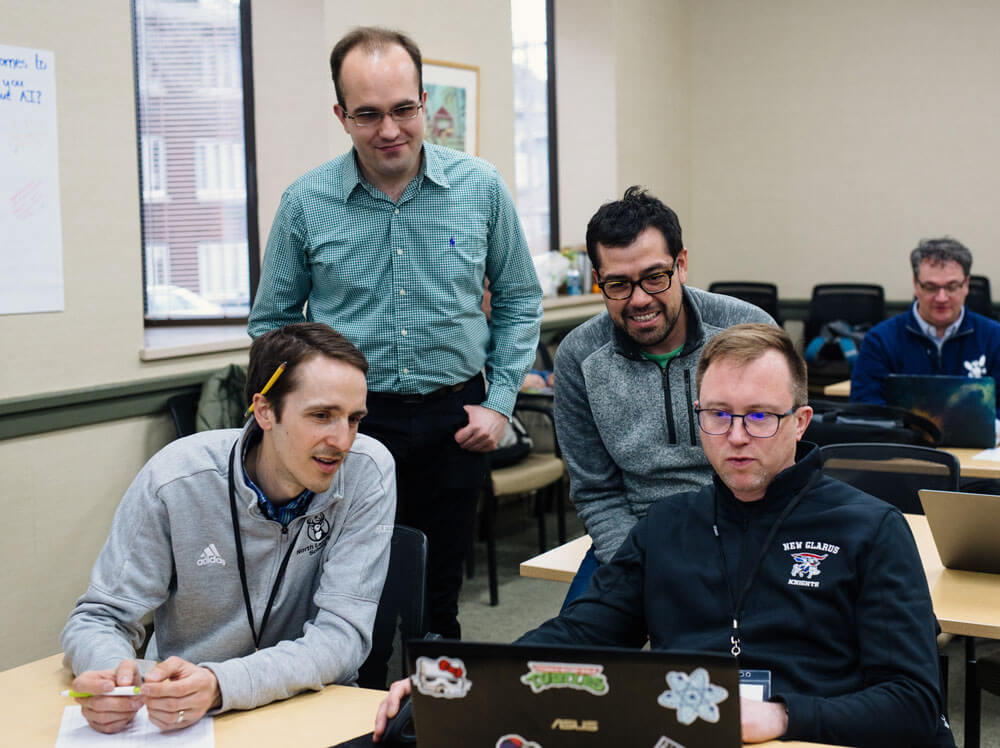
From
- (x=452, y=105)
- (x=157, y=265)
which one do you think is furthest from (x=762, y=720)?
(x=452, y=105)

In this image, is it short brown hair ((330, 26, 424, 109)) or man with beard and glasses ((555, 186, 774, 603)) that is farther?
short brown hair ((330, 26, 424, 109))

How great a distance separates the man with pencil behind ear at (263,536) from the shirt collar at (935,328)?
2.78m

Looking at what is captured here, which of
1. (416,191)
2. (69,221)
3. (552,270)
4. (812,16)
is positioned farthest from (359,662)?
(812,16)

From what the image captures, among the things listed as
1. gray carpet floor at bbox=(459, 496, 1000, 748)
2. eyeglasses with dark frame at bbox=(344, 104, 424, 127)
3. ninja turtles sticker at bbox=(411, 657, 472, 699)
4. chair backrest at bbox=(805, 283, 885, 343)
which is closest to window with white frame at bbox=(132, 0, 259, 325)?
gray carpet floor at bbox=(459, 496, 1000, 748)

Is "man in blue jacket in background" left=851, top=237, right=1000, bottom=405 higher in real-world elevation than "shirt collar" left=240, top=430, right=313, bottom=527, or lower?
higher

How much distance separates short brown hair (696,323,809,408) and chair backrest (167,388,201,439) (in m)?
2.45

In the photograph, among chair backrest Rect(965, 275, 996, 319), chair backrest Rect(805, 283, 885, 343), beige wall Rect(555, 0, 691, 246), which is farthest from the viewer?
chair backrest Rect(805, 283, 885, 343)

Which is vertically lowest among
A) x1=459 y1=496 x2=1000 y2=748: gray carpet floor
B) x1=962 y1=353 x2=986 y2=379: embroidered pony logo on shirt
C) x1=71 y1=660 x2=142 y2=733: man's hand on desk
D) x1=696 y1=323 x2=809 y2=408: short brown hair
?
x1=459 y1=496 x2=1000 y2=748: gray carpet floor

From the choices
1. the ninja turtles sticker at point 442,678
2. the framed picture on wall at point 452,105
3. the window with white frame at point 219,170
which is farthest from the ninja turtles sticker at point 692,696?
the framed picture on wall at point 452,105

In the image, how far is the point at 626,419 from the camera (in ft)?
8.01

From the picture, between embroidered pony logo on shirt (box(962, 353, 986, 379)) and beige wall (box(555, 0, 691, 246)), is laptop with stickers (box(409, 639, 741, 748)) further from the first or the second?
beige wall (box(555, 0, 691, 246))

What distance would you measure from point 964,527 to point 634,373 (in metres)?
0.74

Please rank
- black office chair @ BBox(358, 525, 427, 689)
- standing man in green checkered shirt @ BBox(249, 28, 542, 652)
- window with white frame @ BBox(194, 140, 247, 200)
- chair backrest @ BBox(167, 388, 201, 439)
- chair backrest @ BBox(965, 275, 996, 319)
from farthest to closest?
chair backrest @ BBox(965, 275, 996, 319) < window with white frame @ BBox(194, 140, 247, 200) < chair backrest @ BBox(167, 388, 201, 439) < standing man in green checkered shirt @ BBox(249, 28, 542, 652) < black office chair @ BBox(358, 525, 427, 689)

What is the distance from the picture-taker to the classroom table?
1553mm
